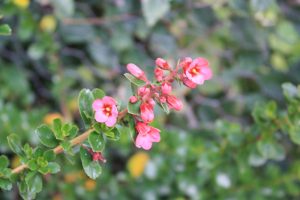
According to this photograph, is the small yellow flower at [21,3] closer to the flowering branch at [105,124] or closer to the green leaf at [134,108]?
the flowering branch at [105,124]

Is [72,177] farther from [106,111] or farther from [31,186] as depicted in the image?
[106,111]

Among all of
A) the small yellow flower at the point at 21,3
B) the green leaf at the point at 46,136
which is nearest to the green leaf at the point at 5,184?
the green leaf at the point at 46,136

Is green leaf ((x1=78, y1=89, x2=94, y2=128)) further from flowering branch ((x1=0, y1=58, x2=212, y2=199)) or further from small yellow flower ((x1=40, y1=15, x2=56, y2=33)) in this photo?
small yellow flower ((x1=40, y1=15, x2=56, y2=33))

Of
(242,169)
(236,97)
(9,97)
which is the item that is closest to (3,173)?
(242,169)

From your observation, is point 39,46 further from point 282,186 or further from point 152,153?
point 282,186

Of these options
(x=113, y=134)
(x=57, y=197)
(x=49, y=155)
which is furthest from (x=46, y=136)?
(x=57, y=197)
